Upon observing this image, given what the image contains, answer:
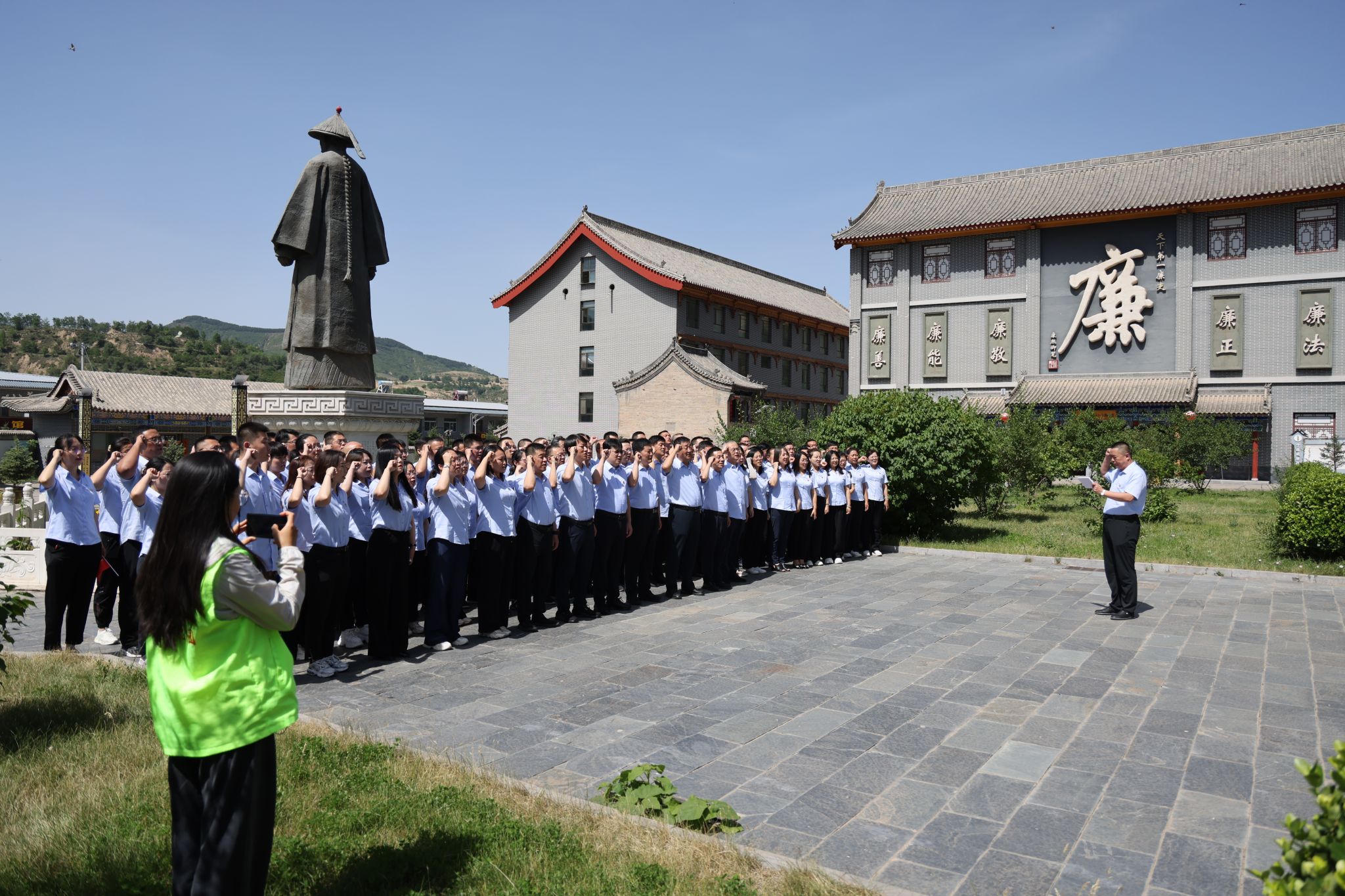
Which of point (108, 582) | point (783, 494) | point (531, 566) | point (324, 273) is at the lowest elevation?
point (108, 582)

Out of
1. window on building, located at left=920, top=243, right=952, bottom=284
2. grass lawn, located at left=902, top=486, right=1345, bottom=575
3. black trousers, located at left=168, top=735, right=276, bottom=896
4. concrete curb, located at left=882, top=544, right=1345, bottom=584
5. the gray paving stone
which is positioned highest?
window on building, located at left=920, top=243, right=952, bottom=284

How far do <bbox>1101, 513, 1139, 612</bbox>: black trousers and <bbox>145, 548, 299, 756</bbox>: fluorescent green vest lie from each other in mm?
8318

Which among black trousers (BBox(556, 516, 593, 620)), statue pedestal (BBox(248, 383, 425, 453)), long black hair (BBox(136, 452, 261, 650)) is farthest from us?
statue pedestal (BBox(248, 383, 425, 453))

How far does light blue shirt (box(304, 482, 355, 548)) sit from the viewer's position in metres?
6.61

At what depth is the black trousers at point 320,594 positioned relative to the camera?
6.59m

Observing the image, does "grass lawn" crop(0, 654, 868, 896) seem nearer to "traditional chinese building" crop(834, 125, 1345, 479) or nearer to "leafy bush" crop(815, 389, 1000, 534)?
"leafy bush" crop(815, 389, 1000, 534)

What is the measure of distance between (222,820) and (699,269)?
38.2 m

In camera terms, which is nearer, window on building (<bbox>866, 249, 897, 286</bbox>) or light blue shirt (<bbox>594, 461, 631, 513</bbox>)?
light blue shirt (<bbox>594, 461, 631, 513</bbox>)

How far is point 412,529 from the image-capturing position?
24.3 ft

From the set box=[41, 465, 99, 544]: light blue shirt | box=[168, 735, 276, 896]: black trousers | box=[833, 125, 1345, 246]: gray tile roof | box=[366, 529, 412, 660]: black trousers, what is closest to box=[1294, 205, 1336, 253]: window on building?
box=[833, 125, 1345, 246]: gray tile roof

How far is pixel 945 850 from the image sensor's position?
3.85 m

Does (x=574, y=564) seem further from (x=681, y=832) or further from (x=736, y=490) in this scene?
(x=681, y=832)

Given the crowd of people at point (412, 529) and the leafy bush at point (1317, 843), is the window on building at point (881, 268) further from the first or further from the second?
the leafy bush at point (1317, 843)

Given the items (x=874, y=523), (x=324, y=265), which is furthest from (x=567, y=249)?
(x=324, y=265)
